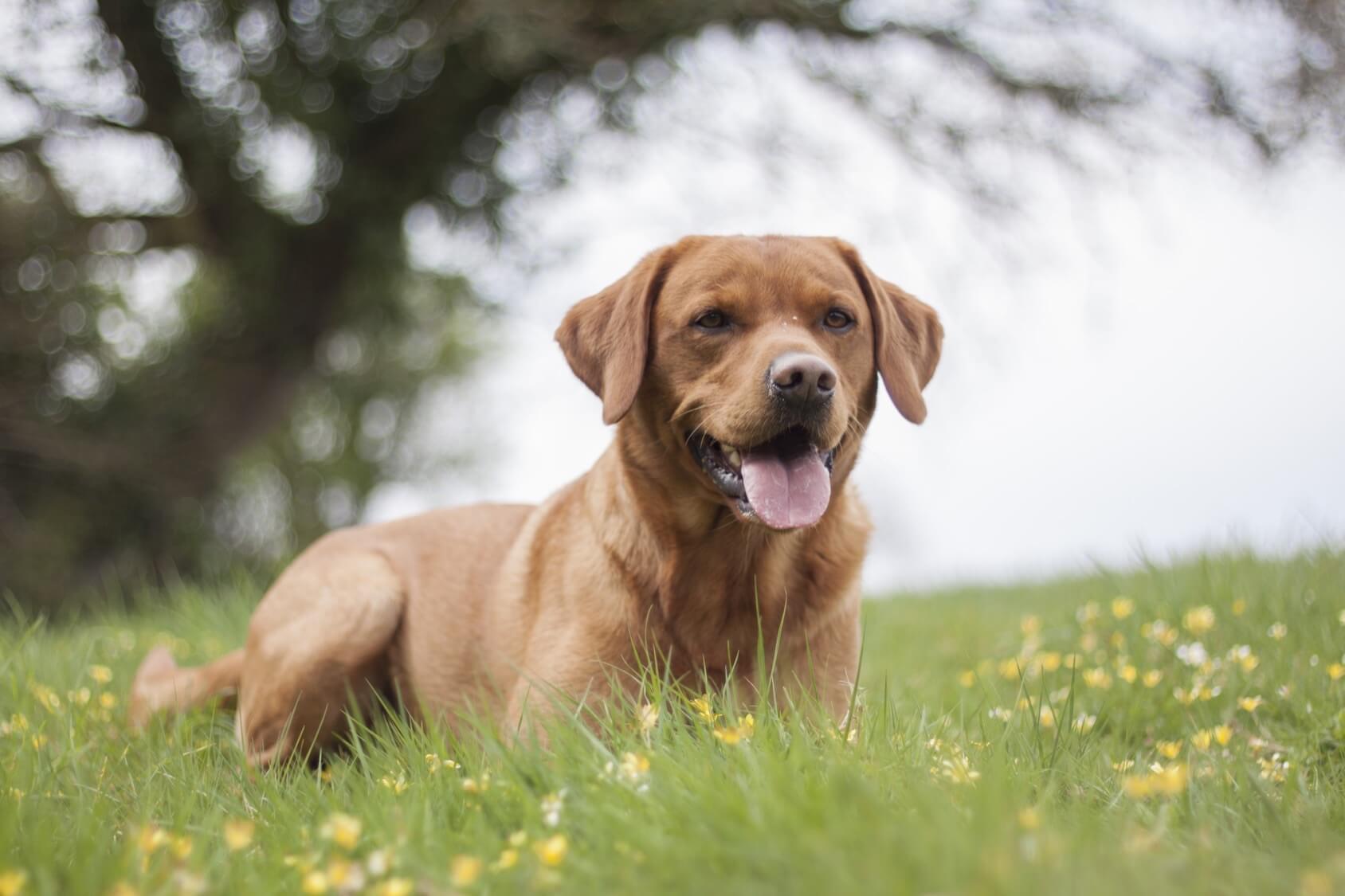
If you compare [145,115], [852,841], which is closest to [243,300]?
[145,115]

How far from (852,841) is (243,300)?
10877 millimetres

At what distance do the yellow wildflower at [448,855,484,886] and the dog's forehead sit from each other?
6.77 feet

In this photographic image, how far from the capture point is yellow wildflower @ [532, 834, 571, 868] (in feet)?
6.41

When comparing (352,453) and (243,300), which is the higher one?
(243,300)

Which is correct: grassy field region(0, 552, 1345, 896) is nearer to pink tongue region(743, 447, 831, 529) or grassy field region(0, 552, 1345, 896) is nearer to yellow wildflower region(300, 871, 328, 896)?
yellow wildflower region(300, 871, 328, 896)

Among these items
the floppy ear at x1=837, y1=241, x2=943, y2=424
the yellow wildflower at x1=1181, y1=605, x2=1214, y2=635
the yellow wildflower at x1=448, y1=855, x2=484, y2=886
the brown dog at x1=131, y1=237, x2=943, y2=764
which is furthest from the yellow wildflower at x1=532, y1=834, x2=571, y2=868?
the yellow wildflower at x1=1181, y1=605, x2=1214, y2=635

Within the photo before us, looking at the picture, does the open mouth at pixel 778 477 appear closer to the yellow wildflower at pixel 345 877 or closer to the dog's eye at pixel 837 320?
the dog's eye at pixel 837 320

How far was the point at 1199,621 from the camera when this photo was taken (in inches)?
192

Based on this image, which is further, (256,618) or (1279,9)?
(1279,9)

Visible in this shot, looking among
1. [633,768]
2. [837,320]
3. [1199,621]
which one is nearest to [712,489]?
[837,320]

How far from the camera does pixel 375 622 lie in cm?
438

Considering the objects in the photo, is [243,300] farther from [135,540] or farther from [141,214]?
[135,540]

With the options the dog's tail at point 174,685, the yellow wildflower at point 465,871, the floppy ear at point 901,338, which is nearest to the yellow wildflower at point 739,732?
the yellow wildflower at point 465,871

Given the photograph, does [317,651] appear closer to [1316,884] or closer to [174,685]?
[174,685]
